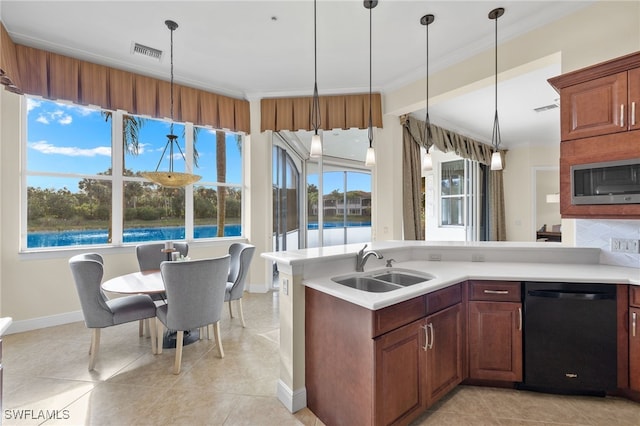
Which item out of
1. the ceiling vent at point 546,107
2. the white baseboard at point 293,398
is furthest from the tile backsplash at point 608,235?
the ceiling vent at point 546,107

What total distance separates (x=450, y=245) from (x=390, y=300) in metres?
1.51

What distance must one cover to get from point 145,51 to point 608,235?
501cm

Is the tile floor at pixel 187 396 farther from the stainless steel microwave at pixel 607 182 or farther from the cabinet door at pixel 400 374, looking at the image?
the stainless steel microwave at pixel 607 182

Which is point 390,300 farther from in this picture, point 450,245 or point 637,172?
point 637,172

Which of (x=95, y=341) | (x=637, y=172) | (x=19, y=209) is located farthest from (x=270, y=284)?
(x=637, y=172)

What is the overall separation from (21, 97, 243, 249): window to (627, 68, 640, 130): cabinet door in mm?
4577

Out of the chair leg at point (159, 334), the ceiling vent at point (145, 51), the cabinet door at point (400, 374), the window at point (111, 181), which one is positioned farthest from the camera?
the window at point (111, 181)

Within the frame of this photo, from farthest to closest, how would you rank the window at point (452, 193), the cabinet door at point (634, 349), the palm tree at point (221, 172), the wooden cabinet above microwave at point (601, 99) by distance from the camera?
the window at point (452, 193)
the palm tree at point (221, 172)
the wooden cabinet above microwave at point (601, 99)
the cabinet door at point (634, 349)

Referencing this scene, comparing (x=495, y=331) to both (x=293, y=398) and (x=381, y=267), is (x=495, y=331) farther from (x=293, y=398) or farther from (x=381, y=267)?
(x=293, y=398)

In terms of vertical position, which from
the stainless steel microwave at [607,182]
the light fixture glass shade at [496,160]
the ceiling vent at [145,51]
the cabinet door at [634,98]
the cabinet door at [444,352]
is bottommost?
the cabinet door at [444,352]

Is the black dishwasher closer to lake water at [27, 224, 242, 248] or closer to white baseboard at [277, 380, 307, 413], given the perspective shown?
white baseboard at [277, 380, 307, 413]

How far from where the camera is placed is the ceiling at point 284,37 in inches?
105

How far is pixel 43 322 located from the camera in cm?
330

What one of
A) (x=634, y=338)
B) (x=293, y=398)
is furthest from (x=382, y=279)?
(x=634, y=338)
